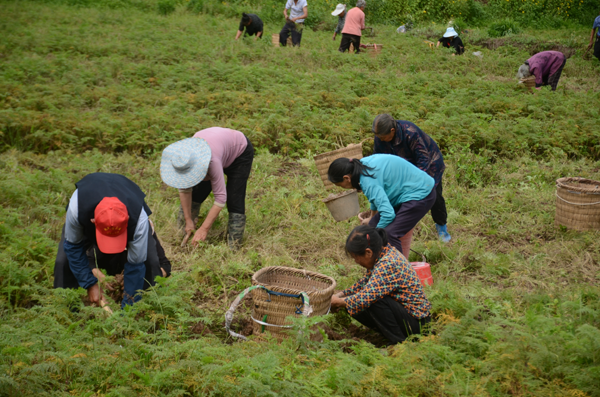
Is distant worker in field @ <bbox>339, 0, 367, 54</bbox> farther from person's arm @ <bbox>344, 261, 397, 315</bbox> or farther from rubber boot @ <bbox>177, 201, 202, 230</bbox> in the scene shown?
person's arm @ <bbox>344, 261, 397, 315</bbox>

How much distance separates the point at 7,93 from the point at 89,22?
7.99 meters

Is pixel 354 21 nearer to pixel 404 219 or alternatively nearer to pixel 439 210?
pixel 439 210

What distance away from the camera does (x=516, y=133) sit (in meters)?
8.37

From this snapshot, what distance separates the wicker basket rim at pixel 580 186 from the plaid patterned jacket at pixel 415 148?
1669mm

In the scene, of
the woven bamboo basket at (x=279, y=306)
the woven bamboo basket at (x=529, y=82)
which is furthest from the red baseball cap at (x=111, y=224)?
the woven bamboo basket at (x=529, y=82)

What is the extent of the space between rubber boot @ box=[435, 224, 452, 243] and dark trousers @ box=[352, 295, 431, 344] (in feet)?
6.86

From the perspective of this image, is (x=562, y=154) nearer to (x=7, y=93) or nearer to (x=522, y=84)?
(x=522, y=84)

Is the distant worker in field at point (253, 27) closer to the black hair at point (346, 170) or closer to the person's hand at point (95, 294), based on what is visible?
the black hair at point (346, 170)

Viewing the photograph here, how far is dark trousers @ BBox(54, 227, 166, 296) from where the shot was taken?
3863 mm

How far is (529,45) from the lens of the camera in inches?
658

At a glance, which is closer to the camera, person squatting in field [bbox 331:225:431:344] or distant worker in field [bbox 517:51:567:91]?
person squatting in field [bbox 331:225:431:344]

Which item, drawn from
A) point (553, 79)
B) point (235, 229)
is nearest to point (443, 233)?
point (235, 229)

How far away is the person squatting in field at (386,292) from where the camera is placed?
3.69m

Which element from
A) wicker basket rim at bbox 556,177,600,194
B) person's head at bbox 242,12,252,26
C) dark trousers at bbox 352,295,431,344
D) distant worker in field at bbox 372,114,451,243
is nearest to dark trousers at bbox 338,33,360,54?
person's head at bbox 242,12,252,26
